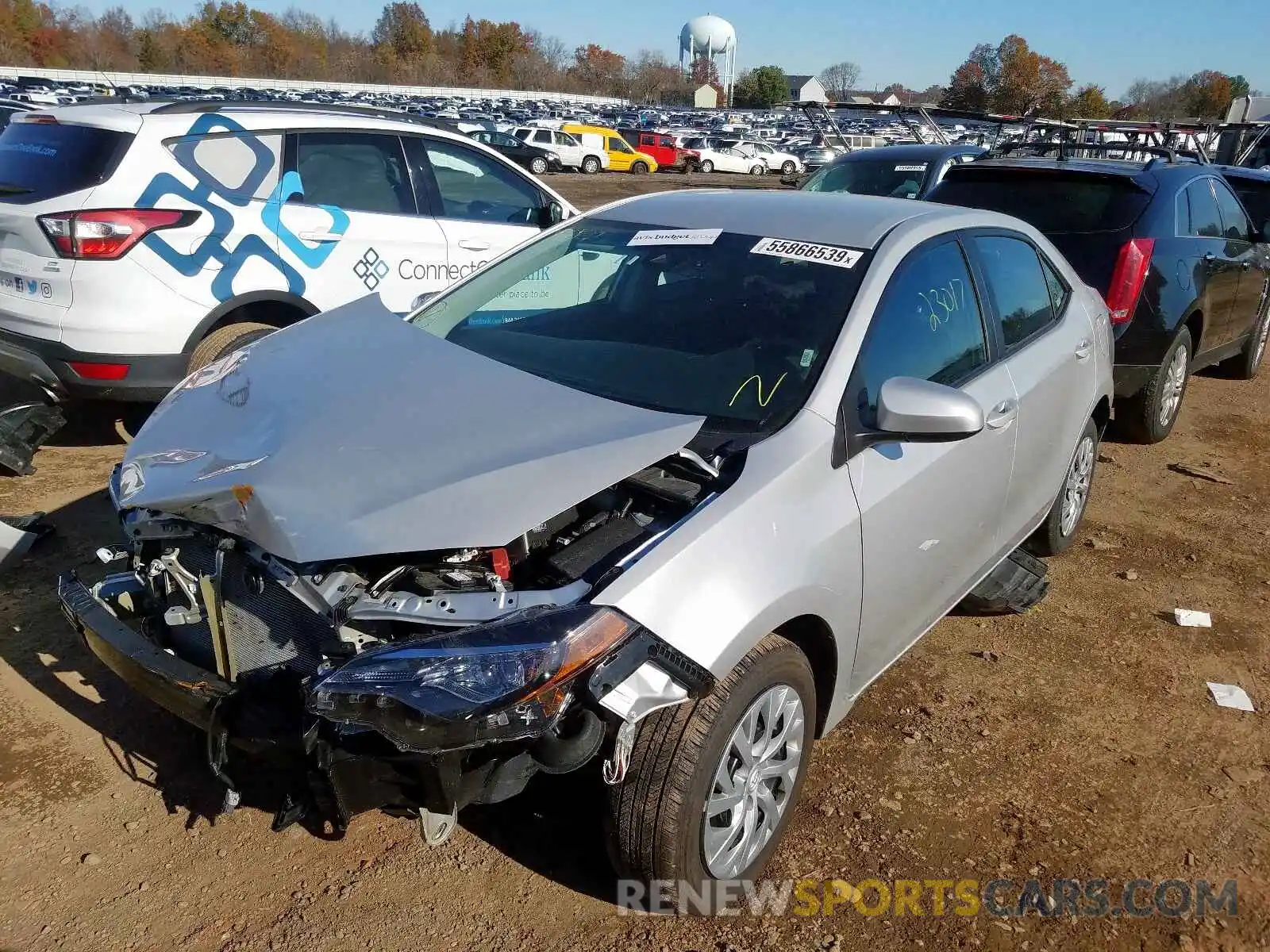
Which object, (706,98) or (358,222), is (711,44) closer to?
(706,98)

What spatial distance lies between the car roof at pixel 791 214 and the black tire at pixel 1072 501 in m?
1.21

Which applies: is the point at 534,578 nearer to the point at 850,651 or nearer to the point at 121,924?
the point at 850,651

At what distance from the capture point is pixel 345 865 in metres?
2.70

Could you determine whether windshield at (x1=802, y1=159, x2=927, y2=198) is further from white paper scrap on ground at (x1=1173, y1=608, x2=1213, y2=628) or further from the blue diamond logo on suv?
white paper scrap on ground at (x1=1173, y1=608, x2=1213, y2=628)

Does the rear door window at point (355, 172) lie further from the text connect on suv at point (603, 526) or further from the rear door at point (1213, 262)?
the rear door at point (1213, 262)

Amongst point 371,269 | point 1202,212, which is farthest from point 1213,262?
point 371,269

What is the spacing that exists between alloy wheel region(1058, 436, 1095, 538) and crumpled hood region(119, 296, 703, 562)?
261cm

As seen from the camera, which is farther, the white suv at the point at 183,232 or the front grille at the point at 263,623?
the white suv at the point at 183,232

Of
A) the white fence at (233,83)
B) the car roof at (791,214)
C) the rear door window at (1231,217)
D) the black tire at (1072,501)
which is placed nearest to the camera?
the car roof at (791,214)

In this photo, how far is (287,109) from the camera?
5590 mm

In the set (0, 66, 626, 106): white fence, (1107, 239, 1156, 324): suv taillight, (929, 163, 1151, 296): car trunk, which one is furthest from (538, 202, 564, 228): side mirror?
(0, 66, 626, 106): white fence

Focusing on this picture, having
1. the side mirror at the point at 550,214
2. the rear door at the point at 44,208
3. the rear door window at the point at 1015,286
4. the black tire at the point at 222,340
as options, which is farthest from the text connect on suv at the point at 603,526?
the side mirror at the point at 550,214

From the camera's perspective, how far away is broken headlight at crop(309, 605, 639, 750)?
2.03 metres

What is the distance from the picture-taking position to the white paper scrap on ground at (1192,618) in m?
4.21
